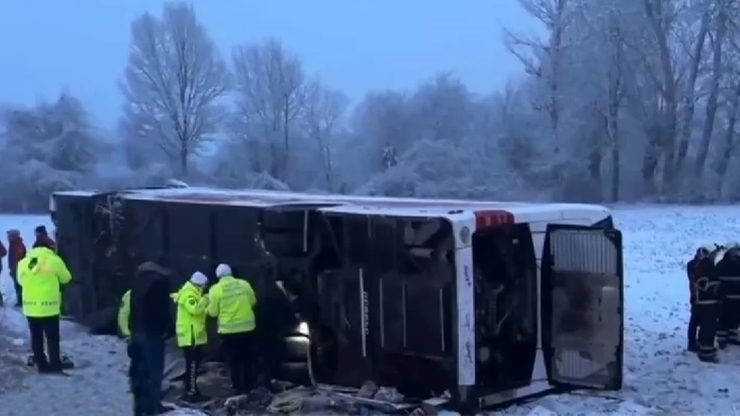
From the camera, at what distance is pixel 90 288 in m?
14.8

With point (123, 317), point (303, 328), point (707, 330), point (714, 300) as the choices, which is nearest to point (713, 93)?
point (714, 300)

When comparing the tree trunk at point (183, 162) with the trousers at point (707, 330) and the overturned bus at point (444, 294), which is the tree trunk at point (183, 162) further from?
the overturned bus at point (444, 294)

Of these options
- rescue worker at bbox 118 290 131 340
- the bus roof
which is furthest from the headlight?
rescue worker at bbox 118 290 131 340

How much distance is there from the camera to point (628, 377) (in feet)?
36.6

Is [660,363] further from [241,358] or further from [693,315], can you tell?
[241,358]

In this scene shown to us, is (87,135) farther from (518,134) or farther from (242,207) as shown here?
(242,207)

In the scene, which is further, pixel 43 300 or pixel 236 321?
pixel 43 300

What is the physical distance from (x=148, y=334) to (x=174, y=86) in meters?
54.3

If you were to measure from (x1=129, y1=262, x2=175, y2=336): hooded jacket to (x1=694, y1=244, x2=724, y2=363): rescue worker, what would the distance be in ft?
19.6

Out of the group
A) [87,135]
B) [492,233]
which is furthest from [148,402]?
[87,135]

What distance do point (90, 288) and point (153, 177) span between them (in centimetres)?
3916

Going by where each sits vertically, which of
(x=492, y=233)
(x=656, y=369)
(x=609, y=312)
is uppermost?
(x=492, y=233)

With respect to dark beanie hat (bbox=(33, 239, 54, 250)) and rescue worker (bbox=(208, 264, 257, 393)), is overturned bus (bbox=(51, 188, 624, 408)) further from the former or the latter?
dark beanie hat (bbox=(33, 239, 54, 250))

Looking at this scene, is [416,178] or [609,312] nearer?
[609,312]
